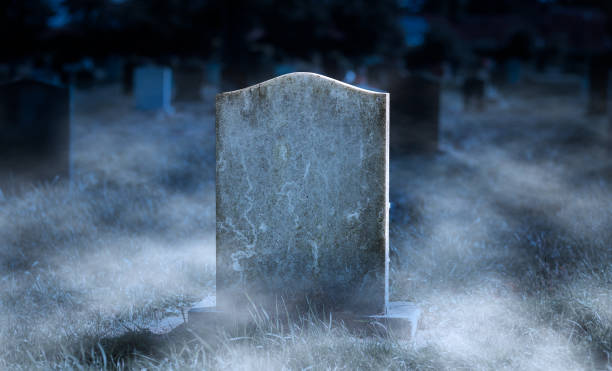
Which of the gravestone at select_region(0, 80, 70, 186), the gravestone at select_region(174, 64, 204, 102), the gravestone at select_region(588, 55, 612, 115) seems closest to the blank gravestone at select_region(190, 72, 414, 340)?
the gravestone at select_region(0, 80, 70, 186)

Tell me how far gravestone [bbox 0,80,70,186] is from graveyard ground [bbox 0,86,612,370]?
0.36 m

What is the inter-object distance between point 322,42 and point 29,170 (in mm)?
20210

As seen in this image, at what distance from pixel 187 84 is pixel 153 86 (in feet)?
9.62

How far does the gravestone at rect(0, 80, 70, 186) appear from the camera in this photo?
7.57 meters

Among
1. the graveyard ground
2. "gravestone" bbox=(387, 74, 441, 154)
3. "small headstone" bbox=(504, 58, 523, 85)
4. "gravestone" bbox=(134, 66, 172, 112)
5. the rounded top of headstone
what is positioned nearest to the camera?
the graveyard ground

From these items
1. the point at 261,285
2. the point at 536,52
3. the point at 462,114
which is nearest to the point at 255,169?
the point at 261,285

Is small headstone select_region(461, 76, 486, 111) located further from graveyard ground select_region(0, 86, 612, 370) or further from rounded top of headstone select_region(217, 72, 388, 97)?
rounded top of headstone select_region(217, 72, 388, 97)

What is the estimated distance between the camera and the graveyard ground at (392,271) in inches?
121

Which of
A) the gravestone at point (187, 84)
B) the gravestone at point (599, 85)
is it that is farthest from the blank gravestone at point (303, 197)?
the gravestone at point (187, 84)

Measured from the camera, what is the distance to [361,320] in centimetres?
340

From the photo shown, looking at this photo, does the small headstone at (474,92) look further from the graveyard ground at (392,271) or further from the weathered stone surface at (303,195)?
the weathered stone surface at (303,195)

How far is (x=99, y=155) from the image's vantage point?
1017 cm

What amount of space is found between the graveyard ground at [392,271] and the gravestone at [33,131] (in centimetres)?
36

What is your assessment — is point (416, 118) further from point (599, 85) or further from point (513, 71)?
point (513, 71)
